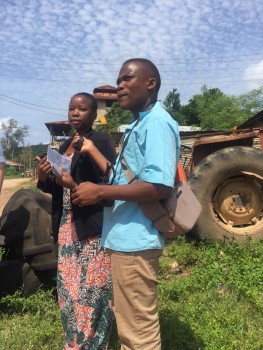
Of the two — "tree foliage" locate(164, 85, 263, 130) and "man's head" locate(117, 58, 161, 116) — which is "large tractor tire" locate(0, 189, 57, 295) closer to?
"man's head" locate(117, 58, 161, 116)

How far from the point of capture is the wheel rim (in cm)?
476

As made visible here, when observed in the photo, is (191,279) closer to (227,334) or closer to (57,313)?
(227,334)

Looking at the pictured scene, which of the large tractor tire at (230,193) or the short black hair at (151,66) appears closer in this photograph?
the short black hair at (151,66)

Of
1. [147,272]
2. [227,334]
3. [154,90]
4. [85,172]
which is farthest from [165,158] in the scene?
[227,334]

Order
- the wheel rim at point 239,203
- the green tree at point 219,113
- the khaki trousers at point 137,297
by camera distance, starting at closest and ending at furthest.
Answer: the khaki trousers at point 137,297
the wheel rim at point 239,203
the green tree at point 219,113

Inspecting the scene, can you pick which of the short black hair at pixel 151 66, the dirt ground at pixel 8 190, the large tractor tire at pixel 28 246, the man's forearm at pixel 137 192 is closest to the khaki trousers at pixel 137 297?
the man's forearm at pixel 137 192

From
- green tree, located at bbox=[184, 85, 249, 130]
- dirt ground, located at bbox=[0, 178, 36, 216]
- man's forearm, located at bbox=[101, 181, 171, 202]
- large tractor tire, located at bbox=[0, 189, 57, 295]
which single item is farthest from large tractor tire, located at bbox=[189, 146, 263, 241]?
green tree, located at bbox=[184, 85, 249, 130]

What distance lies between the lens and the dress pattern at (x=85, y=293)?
2.38 meters

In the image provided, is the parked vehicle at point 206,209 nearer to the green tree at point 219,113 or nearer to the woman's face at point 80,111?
the woman's face at point 80,111

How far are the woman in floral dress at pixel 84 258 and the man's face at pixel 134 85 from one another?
21.4 inches

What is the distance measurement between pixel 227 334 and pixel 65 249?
1.33 meters

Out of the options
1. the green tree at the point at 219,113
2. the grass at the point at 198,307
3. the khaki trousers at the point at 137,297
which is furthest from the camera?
the green tree at the point at 219,113

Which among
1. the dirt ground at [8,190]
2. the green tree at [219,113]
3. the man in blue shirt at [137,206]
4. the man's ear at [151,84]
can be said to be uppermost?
the green tree at [219,113]

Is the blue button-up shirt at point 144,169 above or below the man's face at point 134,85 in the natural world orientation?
below
